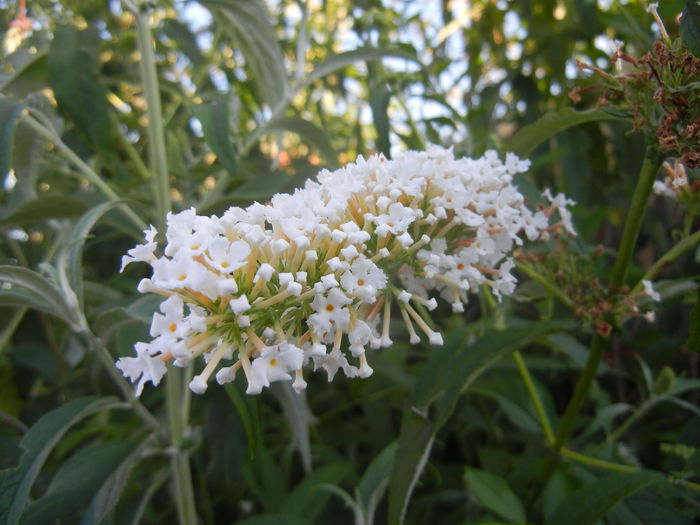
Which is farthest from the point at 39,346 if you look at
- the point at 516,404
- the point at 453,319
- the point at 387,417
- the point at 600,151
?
the point at 600,151

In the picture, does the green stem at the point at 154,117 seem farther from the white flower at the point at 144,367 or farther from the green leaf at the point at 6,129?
the white flower at the point at 144,367

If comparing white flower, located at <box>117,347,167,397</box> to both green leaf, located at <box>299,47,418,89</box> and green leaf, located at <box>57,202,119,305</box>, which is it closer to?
green leaf, located at <box>57,202,119,305</box>

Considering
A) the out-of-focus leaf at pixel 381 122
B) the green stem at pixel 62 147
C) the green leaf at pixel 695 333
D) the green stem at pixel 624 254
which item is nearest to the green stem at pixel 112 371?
the green stem at pixel 62 147

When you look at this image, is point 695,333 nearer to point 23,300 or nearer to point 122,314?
point 122,314

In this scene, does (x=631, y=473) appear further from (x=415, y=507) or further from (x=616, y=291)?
(x=415, y=507)

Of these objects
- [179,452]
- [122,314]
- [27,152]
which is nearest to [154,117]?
[27,152]
